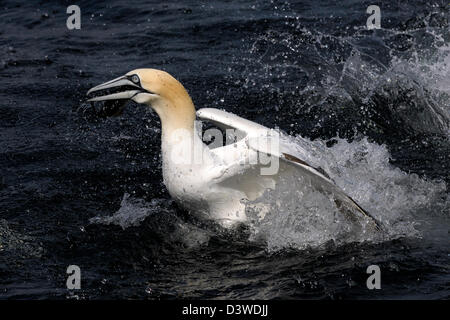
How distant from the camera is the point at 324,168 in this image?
23.1 ft

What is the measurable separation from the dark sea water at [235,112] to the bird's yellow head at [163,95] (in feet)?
3.23


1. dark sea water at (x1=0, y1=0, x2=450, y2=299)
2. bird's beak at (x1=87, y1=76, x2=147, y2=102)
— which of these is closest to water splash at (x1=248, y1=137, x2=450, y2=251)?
dark sea water at (x1=0, y1=0, x2=450, y2=299)

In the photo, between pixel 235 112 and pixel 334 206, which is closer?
pixel 334 206

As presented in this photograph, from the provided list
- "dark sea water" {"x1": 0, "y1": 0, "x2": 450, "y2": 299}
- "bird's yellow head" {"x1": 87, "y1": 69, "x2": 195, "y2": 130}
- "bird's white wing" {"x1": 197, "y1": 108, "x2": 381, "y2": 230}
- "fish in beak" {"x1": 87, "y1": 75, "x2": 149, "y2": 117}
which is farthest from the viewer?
"fish in beak" {"x1": 87, "y1": 75, "x2": 149, "y2": 117}

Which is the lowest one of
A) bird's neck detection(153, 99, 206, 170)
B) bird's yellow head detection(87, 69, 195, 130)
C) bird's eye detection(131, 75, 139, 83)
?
bird's neck detection(153, 99, 206, 170)

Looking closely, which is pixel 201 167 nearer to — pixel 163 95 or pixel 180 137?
pixel 180 137

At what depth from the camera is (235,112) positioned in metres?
9.91

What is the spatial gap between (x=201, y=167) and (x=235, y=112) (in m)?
3.33

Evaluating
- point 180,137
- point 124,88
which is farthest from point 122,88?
point 180,137

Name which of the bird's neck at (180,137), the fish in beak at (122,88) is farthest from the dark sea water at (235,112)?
the fish in beak at (122,88)

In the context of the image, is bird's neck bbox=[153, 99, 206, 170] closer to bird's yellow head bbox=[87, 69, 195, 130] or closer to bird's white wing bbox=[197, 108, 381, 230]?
bird's yellow head bbox=[87, 69, 195, 130]

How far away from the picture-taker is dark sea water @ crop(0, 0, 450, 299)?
6621 mm

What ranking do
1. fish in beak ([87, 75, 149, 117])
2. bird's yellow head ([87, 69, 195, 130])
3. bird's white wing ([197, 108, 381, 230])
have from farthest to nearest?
fish in beak ([87, 75, 149, 117])
bird's yellow head ([87, 69, 195, 130])
bird's white wing ([197, 108, 381, 230])
